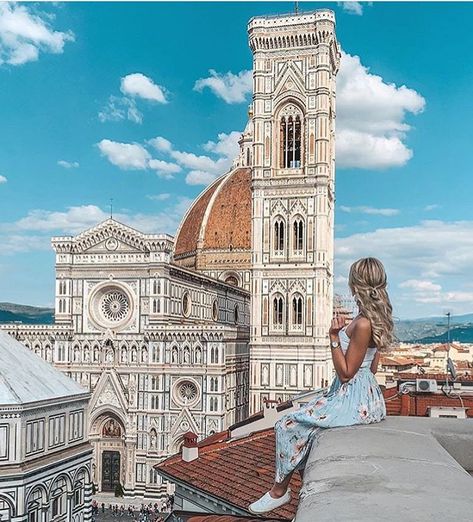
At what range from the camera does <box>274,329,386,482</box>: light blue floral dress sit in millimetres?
4293

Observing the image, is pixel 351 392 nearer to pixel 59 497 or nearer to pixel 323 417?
pixel 323 417

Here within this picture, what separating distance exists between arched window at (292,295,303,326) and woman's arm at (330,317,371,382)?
38.9 meters

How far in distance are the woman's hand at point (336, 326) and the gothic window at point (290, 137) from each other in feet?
132

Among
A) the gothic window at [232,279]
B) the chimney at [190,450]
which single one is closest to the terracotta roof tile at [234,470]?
the chimney at [190,450]

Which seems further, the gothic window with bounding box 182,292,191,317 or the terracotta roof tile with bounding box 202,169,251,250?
the terracotta roof tile with bounding box 202,169,251,250

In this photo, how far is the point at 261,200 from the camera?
4400cm

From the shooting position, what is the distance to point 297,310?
43344mm

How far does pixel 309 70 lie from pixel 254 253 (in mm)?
11894

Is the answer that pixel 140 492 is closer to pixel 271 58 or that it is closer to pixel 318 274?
pixel 318 274

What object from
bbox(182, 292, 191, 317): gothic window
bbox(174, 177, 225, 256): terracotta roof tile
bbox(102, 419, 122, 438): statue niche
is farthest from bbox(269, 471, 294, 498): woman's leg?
bbox(174, 177, 225, 256): terracotta roof tile

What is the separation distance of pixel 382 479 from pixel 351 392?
1505mm

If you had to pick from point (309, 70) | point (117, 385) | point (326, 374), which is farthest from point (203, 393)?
point (309, 70)

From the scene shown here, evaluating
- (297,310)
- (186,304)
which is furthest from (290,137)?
(186,304)

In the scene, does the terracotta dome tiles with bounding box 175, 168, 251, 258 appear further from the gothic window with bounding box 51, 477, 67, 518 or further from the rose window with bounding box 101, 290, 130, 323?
the gothic window with bounding box 51, 477, 67, 518
